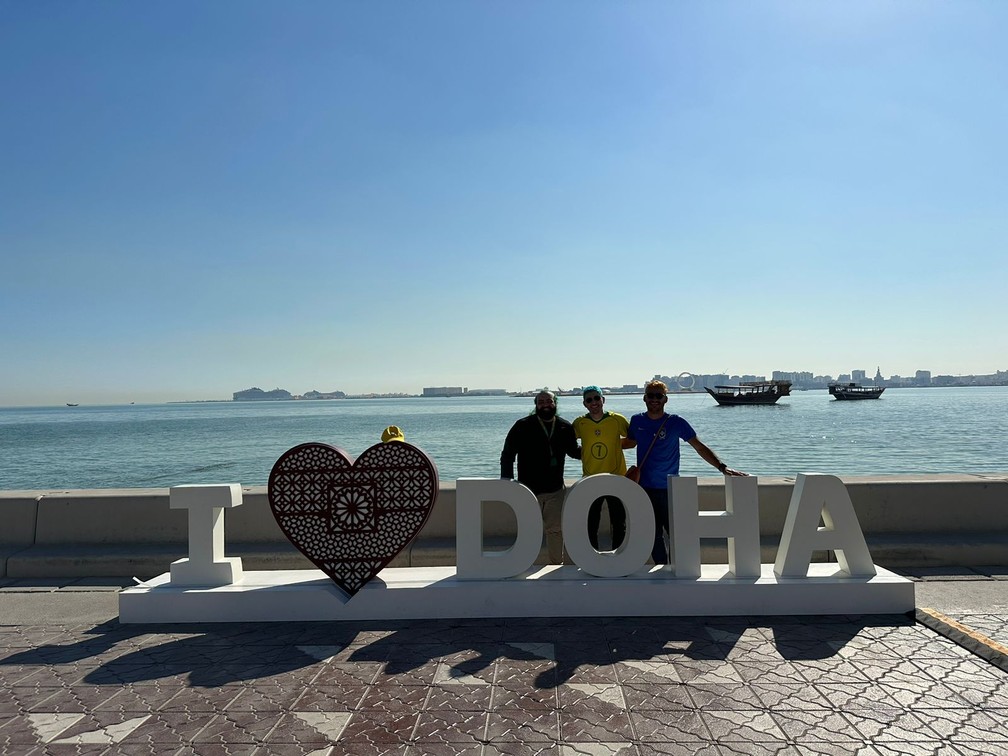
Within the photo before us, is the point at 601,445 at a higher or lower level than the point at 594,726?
higher

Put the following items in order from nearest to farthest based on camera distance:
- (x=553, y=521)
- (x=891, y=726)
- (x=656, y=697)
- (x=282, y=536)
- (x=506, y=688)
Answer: (x=891, y=726) → (x=656, y=697) → (x=506, y=688) → (x=553, y=521) → (x=282, y=536)

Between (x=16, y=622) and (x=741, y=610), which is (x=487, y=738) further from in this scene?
(x=16, y=622)

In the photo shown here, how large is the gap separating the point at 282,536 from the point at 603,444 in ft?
12.5

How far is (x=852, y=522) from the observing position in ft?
18.4

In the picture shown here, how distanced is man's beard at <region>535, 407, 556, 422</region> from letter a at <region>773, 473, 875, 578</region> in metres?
2.16

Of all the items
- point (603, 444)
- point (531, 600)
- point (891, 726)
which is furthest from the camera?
point (603, 444)

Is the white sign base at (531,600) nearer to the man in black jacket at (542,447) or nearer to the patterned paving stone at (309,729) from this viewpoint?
the man in black jacket at (542,447)

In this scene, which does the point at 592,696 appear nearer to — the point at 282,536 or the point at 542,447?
the point at 542,447

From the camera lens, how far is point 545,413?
5.96 metres

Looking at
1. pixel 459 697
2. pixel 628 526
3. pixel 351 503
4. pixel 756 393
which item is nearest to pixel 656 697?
pixel 459 697

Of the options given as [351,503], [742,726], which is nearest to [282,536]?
[351,503]

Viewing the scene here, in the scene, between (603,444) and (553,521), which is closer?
(603,444)

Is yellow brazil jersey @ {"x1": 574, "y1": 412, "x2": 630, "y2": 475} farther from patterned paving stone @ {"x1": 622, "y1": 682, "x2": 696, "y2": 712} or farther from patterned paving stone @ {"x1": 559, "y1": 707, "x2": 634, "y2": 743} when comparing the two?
patterned paving stone @ {"x1": 559, "y1": 707, "x2": 634, "y2": 743}

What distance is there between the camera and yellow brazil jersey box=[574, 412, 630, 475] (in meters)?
5.96
